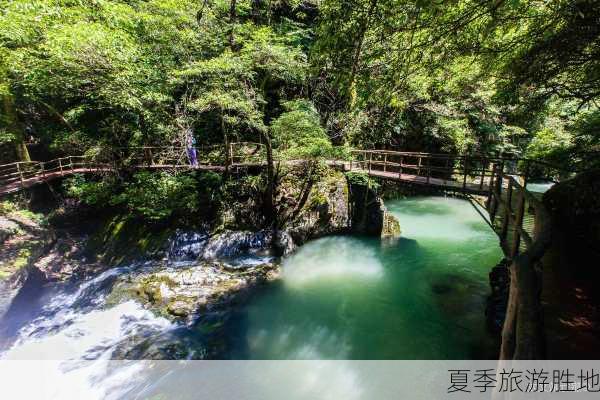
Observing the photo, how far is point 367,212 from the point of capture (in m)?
13.4

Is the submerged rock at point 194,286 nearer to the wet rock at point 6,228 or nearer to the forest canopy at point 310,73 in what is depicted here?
the forest canopy at point 310,73

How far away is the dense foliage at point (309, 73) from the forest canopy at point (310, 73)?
45 millimetres

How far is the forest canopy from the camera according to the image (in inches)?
169

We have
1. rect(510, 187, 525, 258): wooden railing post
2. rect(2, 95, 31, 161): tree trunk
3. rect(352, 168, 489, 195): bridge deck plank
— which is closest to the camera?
rect(510, 187, 525, 258): wooden railing post

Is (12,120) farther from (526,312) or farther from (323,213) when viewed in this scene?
(526,312)

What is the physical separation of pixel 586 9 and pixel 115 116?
53.6 ft

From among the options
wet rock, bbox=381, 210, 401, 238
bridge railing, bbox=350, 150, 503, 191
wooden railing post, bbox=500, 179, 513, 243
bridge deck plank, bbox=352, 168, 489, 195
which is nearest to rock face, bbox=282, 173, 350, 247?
bridge railing, bbox=350, 150, 503, 191

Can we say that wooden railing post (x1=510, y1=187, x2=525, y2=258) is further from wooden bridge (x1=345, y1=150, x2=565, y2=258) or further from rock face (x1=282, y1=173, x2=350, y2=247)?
rock face (x1=282, y1=173, x2=350, y2=247)

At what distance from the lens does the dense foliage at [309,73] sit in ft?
14.1

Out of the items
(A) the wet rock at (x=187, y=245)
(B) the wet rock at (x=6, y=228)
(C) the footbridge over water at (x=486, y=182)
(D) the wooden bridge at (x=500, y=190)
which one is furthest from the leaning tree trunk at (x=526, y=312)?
(B) the wet rock at (x=6, y=228)

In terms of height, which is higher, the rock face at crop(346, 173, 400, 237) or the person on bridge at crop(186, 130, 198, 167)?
the person on bridge at crop(186, 130, 198, 167)

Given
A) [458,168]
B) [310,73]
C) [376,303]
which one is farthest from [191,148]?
[458,168]

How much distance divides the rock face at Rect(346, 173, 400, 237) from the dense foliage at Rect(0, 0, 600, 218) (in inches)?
109

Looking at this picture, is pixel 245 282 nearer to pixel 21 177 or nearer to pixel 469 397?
pixel 469 397
